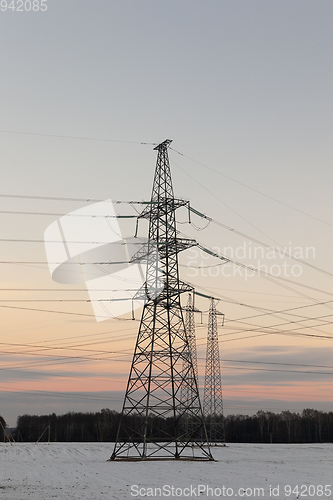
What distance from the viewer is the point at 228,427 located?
515ft

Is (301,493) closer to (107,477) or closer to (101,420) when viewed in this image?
(107,477)

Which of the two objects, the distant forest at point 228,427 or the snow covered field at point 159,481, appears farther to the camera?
the distant forest at point 228,427

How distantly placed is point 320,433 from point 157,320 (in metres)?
123

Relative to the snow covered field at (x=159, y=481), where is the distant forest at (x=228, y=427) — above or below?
below

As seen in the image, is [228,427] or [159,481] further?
[228,427]

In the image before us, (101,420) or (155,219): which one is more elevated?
(155,219)

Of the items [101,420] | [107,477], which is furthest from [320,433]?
[107,477]

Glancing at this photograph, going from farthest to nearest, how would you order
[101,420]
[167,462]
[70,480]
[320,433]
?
[101,420], [320,433], [167,462], [70,480]

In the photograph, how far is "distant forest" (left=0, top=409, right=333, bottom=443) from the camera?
148 meters

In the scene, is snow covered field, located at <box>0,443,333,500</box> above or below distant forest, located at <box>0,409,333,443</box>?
above

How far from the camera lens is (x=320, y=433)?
147 meters

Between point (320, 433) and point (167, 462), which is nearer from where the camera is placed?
point (167, 462)

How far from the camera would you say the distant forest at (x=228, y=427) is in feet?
487

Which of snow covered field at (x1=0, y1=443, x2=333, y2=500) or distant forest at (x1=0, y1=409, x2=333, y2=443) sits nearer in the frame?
snow covered field at (x1=0, y1=443, x2=333, y2=500)
